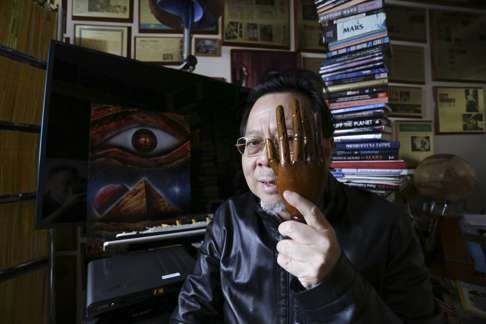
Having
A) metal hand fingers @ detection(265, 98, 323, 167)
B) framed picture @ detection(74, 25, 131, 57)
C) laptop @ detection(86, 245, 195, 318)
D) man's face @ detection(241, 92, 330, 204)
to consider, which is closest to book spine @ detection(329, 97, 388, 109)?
man's face @ detection(241, 92, 330, 204)

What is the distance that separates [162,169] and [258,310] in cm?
60

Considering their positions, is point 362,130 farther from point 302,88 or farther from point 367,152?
point 302,88

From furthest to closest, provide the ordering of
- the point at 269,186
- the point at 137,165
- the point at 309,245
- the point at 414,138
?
the point at 414,138, the point at 137,165, the point at 269,186, the point at 309,245

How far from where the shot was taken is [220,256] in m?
0.71

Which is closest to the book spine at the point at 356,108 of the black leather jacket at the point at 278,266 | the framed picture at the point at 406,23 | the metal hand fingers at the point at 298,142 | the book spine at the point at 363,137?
the book spine at the point at 363,137

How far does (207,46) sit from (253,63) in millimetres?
313

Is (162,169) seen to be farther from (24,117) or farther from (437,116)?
(437,116)

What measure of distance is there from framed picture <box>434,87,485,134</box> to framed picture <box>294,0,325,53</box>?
3.03 ft

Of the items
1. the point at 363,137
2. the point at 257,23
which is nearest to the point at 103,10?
the point at 257,23

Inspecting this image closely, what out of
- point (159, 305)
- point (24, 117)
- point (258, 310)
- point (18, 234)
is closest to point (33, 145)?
point (24, 117)

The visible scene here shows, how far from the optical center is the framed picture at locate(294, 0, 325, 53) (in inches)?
68.0

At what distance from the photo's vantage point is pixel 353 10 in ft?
3.41

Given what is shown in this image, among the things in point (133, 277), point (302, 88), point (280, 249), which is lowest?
point (133, 277)

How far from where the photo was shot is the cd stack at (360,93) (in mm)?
995
